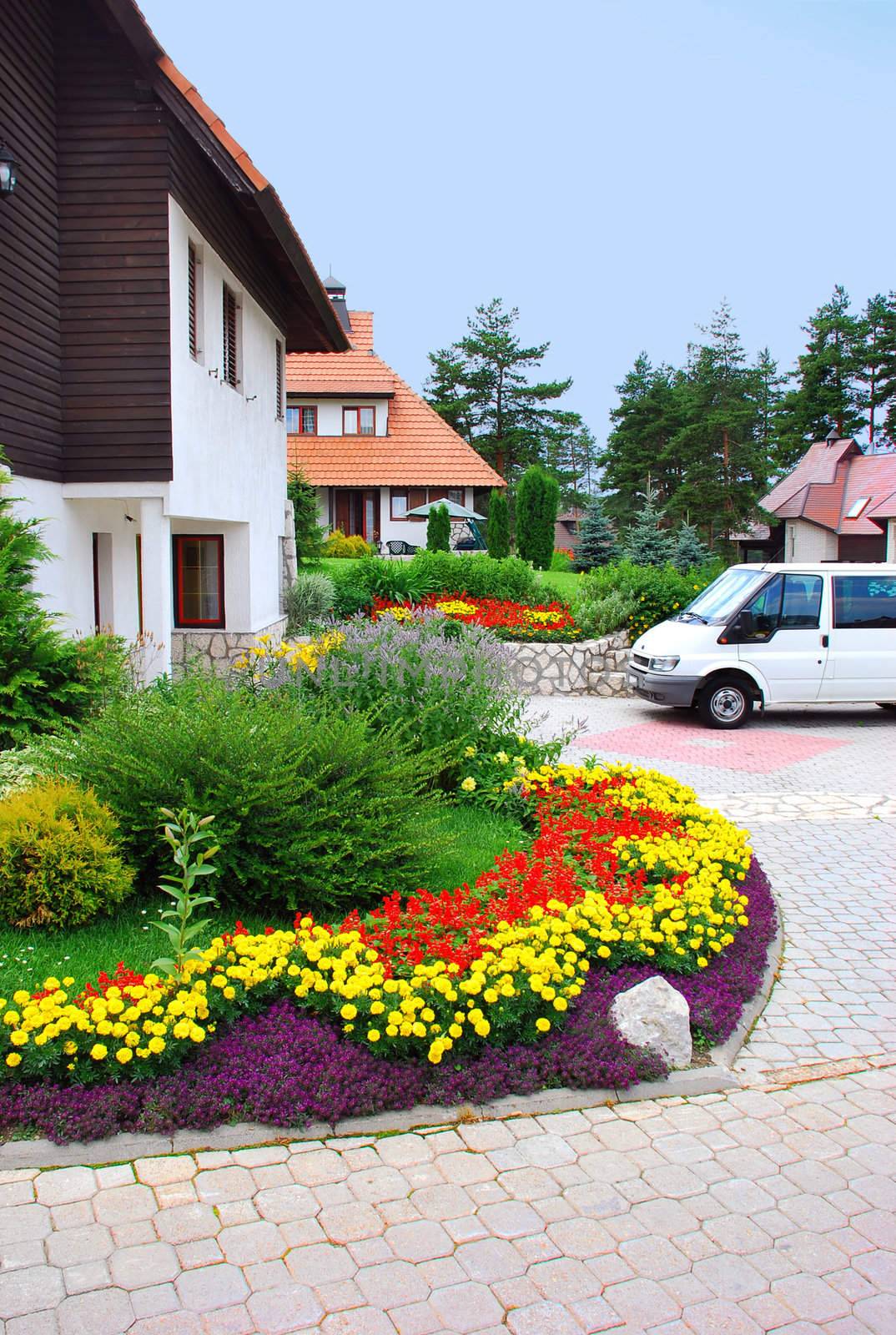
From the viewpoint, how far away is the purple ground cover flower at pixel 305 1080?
400 cm

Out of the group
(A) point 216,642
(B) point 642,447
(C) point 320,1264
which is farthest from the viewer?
(B) point 642,447

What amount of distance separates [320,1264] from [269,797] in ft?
8.49

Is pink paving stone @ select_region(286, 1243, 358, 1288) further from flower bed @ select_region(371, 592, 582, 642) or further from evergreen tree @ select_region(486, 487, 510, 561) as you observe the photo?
evergreen tree @ select_region(486, 487, 510, 561)

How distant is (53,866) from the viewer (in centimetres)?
513

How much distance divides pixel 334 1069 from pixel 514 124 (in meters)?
11.8

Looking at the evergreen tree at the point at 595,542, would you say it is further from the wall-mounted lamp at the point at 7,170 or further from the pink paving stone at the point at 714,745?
the wall-mounted lamp at the point at 7,170

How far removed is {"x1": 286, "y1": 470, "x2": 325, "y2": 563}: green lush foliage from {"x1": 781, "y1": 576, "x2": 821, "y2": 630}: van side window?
16.0m

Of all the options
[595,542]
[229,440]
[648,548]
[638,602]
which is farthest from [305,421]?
[229,440]

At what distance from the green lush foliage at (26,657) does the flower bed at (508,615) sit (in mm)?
7889

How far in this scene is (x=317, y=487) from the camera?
3684 cm

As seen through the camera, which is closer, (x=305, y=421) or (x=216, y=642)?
(x=216, y=642)

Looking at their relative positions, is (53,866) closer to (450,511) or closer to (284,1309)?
(284,1309)

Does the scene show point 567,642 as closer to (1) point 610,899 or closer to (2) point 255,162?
(2) point 255,162

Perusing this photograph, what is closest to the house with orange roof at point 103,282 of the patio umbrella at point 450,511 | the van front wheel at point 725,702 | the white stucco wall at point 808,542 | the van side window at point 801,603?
the van front wheel at point 725,702
